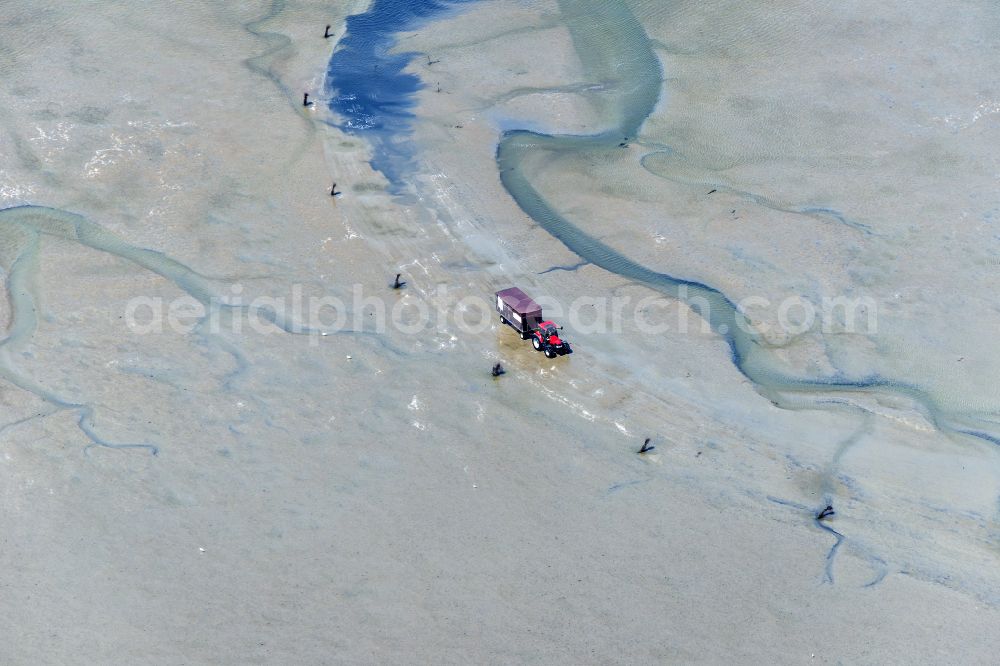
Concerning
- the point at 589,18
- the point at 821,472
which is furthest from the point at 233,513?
the point at 589,18

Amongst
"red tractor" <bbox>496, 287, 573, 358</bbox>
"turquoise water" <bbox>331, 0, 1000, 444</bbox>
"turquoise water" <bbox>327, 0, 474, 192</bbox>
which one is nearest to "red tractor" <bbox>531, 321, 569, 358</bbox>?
"red tractor" <bbox>496, 287, 573, 358</bbox>

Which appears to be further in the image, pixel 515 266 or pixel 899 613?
pixel 515 266

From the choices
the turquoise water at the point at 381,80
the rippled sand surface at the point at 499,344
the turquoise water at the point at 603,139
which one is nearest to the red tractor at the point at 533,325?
the rippled sand surface at the point at 499,344

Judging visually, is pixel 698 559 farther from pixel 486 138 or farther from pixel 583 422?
pixel 486 138

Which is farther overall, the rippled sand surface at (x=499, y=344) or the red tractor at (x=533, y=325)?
the red tractor at (x=533, y=325)

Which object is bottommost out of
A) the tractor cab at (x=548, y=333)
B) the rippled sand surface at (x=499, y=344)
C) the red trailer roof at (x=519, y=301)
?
the rippled sand surface at (x=499, y=344)

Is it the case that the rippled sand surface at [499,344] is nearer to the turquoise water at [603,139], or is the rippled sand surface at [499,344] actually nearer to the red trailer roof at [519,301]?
the turquoise water at [603,139]

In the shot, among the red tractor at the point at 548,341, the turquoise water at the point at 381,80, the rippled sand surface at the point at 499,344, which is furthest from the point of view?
the turquoise water at the point at 381,80

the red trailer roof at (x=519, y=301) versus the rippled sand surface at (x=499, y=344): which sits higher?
the red trailer roof at (x=519, y=301)

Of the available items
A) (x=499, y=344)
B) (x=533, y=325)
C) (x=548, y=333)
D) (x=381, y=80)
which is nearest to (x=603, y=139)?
(x=381, y=80)
